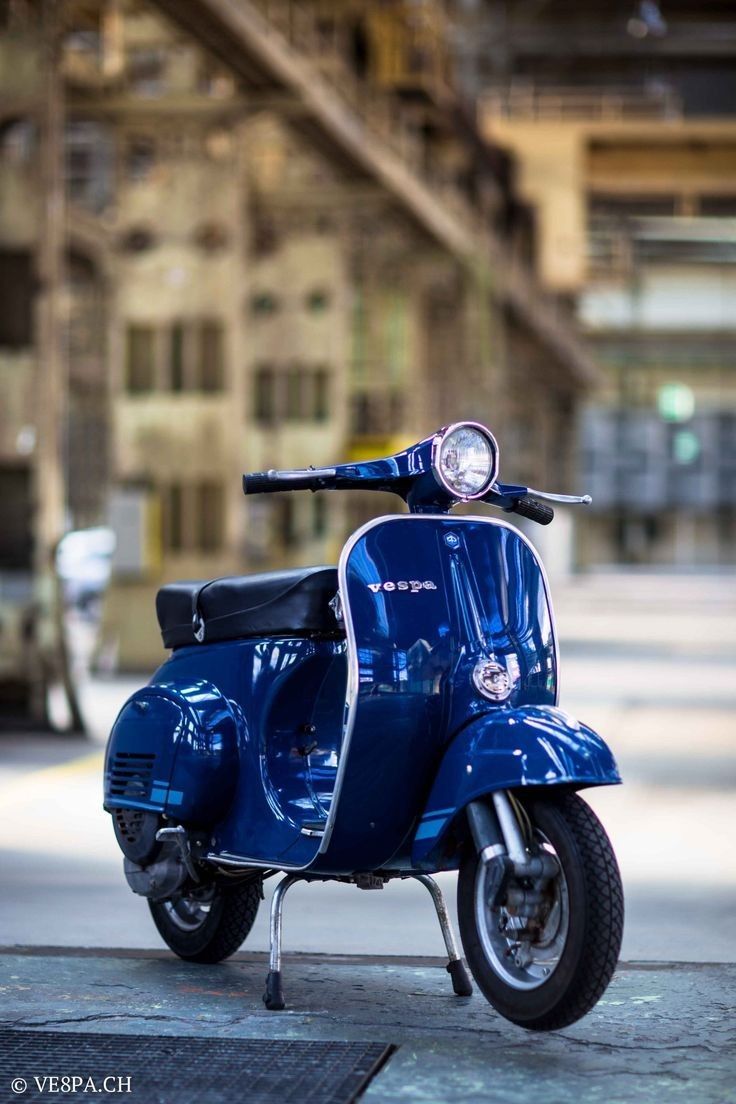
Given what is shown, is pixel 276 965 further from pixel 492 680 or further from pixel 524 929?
pixel 492 680

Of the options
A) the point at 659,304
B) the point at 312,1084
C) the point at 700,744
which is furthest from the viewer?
the point at 659,304

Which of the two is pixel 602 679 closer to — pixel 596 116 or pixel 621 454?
→ pixel 596 116

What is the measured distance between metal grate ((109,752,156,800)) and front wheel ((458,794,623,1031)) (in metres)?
1.14

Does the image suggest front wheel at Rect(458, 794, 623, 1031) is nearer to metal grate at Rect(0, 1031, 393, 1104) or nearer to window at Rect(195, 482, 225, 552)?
metal grate at Rect(0, 1031, 393, 1104)

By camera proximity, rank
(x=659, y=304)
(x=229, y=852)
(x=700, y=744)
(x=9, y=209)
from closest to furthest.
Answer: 1. (x=229, y=852)
2. (x=700, y=744)
3. (x=9, y=209)
4. (x=659, y=304)

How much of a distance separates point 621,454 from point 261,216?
40.2 meters

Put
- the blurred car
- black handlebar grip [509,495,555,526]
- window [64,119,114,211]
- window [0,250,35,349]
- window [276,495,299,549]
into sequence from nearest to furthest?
black handlebar grip [509,495,555,526]
window [0,250,35,349]
window [64,119,114,211]
window [276,495,299,549]
the blurred car

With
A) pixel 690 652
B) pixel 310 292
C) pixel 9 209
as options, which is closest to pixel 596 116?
pixel 310 292

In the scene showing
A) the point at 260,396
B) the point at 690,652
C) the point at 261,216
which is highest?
the point at 261,216

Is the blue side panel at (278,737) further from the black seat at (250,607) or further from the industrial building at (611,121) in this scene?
the industrial building at (611,121)

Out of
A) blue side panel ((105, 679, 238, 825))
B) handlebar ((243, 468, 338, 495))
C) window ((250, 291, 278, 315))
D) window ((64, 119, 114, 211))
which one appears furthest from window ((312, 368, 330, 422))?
handlebar ((243, 468, 338, 495))

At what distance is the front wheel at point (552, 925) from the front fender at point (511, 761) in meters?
0.11

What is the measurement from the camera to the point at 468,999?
5.07 metres

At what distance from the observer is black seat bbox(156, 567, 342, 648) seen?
16.8 feet
